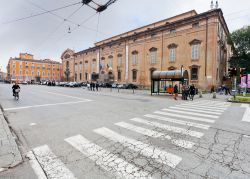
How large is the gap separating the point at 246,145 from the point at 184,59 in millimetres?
29281

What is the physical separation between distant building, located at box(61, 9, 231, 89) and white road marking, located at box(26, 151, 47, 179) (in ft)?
91.7

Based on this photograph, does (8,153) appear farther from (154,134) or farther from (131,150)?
(154,134)

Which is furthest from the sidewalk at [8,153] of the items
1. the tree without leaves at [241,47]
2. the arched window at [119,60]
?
the arched window at [119,60]

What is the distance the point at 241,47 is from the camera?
3350 cm

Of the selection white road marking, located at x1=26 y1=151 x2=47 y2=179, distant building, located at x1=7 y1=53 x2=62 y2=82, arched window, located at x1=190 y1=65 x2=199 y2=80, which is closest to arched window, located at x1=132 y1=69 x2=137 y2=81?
arched window, located at x1=190 y1=65 x2=199 y2=80

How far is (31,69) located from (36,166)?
314ft

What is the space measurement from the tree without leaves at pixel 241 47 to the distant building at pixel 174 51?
6.52 ft

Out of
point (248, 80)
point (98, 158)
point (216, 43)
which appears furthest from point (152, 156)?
point (216, 43)

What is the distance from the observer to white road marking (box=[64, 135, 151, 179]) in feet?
9.42

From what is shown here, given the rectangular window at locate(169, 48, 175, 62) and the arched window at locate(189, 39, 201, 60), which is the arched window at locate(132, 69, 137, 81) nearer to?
the rectangular window at locate(169, 48, 175, 62)

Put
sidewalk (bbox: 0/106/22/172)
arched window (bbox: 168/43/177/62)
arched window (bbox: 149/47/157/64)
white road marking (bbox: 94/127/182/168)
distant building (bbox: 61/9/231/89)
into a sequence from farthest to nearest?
arched window (bbox: 149/47/157/64) → arched window (bbox: 168/43/177/62) → distant building (bbox: 61/9/231/89) → white road marking (bbox: 94/127/182/168) → sidewalk (bbox: 0/106/22/172)

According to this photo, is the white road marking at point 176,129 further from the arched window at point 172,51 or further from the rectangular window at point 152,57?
the rectangular window at point 152,57

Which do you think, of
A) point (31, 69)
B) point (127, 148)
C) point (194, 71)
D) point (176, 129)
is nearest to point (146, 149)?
point (127, 148)

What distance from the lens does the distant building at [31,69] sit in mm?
77875
